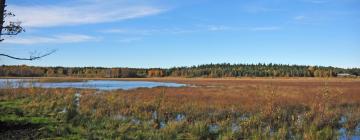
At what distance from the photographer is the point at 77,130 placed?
567 inches

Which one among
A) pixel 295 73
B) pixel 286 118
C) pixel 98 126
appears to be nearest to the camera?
pixel 98 126

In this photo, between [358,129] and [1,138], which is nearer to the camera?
[1,138]

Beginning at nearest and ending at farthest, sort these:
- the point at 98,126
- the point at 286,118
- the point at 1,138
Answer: the point at 1,138 < the point at 98,126 < the point at 286,118

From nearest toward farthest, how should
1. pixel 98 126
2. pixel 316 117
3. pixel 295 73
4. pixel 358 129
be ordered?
pixel 98 126
pixel 358 129
pixel 316 117
pixel 295 73

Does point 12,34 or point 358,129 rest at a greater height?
point 12,34

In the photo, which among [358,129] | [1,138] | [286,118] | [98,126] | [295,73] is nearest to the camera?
[1,138]

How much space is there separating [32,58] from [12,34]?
931 millimetres

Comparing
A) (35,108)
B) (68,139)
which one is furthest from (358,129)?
(35,108)

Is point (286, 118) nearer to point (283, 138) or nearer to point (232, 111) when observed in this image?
point (232, 111)

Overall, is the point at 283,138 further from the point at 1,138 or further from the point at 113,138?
the point at 1,138

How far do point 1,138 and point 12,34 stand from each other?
3011mm

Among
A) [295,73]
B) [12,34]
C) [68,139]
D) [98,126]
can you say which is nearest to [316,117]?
[98,126]

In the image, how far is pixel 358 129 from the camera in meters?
17.8

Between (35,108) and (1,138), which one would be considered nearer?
(1,138)
